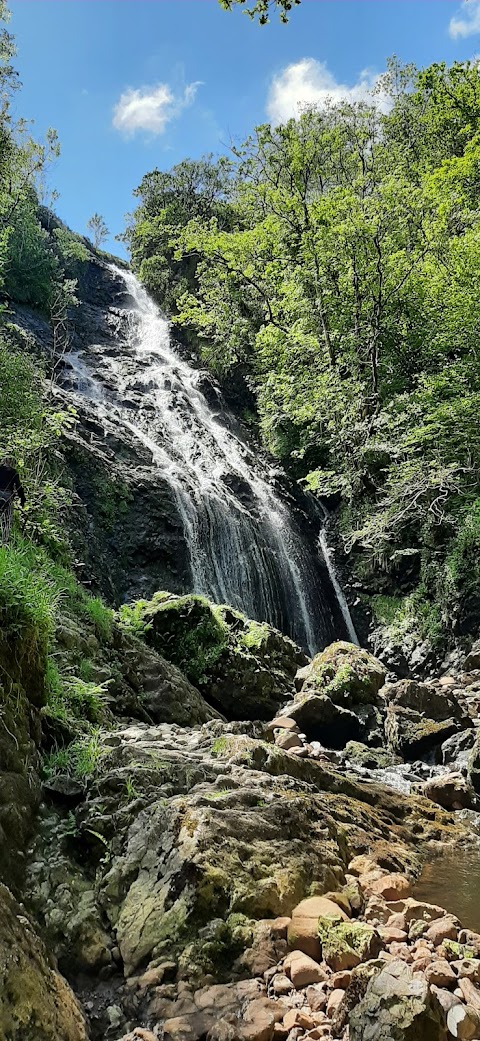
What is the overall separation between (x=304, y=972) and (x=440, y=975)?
61 cm

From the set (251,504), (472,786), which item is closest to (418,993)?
(472,786)

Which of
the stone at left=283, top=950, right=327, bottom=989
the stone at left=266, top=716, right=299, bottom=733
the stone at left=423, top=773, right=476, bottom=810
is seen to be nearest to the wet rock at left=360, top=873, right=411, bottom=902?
the stone at left=283, top=950, right=327, bottom=989

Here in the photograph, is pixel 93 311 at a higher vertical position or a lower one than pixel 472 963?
higher

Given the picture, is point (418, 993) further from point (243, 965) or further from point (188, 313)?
point (188, 313)

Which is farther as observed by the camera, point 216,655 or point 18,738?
point 216,655

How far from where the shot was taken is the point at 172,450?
19.1 metres

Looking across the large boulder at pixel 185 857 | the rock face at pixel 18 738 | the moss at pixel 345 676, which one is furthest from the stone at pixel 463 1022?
the moss at pixel 345 676

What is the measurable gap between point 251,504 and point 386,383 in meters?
5.43

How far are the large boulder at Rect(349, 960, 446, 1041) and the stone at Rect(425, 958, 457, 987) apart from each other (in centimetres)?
37

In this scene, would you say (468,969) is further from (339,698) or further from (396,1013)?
(339,698)

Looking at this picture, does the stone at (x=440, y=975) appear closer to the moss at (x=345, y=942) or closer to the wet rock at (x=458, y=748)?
the moss at (x=345, y=942)

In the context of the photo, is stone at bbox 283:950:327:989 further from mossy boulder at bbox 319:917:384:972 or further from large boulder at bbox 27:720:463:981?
large boulder at bbox 27:720:463:981

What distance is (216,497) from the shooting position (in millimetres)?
17297

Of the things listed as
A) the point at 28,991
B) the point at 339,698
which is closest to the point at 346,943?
the point at 28,991
